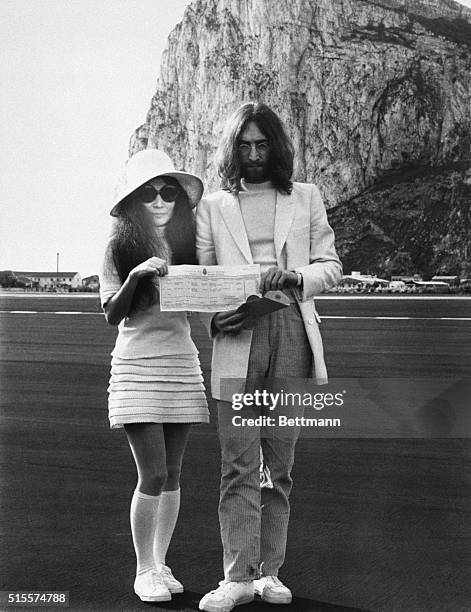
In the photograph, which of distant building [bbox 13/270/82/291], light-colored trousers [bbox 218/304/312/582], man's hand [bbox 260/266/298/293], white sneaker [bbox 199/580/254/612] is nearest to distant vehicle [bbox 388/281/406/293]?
light-colored trousers [bbox 218/304/312/582]

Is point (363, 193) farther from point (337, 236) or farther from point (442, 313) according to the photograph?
point (442, 313)

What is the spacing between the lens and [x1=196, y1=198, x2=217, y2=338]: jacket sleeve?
3.57 m

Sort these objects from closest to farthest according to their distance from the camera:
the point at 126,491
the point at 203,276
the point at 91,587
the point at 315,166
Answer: the point at 203,276 → the point at 91,587 → the point at 315,166 → the point at 126,491

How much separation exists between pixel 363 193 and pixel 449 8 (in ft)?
3.49

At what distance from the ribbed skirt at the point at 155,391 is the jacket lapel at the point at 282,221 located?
21.5 inches

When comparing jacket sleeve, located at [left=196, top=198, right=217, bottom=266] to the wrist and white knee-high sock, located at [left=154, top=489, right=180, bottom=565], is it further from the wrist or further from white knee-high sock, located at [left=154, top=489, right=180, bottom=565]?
white knee-high sock, located at [left=154, top=489, right=180, bottom=565]

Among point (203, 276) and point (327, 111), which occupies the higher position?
point (327, 111)

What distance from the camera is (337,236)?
14.4ft

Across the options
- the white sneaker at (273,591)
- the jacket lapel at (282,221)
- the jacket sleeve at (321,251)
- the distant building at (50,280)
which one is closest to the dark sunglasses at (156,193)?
the jacket lapel at (282,221)

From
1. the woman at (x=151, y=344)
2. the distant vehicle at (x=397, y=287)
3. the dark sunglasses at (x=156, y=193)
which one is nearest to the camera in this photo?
the woman at (x=151, y=344)

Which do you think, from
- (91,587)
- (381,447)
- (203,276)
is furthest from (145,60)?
(91,587)

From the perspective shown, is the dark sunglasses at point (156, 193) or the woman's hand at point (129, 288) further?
the dark sunglasses at point (156, 193)

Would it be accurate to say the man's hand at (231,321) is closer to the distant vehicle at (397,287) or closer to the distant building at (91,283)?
the distant building at (91,283)

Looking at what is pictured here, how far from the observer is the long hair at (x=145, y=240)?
3.51 meters
